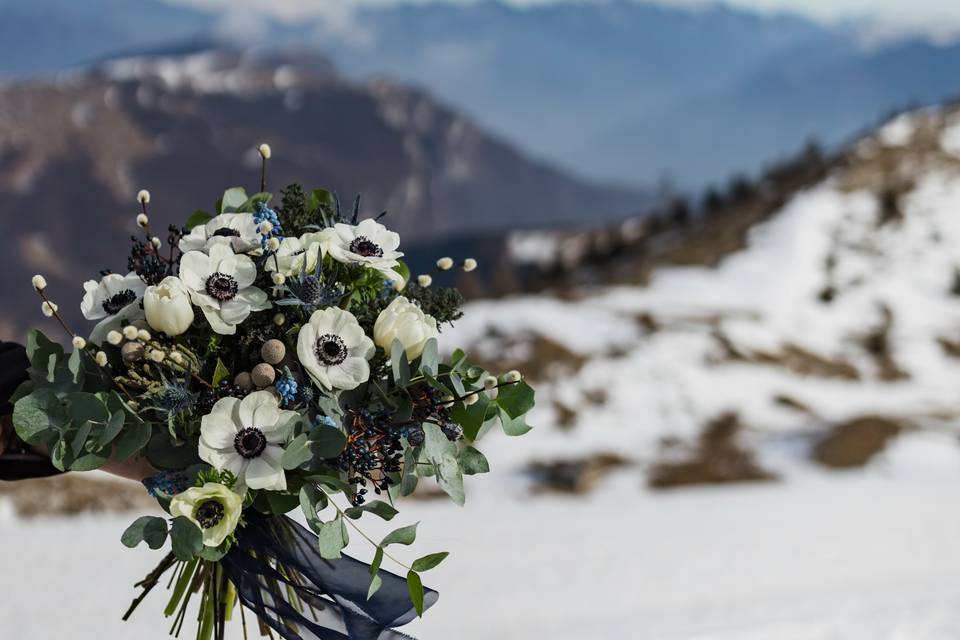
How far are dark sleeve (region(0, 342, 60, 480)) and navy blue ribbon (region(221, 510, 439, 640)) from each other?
0.70 metres

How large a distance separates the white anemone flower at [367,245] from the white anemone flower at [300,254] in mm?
26

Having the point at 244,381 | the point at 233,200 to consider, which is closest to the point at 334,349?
the point at 244,381

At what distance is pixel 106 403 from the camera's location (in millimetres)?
2072

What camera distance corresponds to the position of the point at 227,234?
237cm

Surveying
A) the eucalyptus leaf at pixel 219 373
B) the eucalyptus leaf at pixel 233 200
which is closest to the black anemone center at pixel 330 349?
the eucalyptus leaf at pixel 219 373

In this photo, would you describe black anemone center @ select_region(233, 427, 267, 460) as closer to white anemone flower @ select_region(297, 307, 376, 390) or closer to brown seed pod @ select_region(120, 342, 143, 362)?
white anemone flower @ select_region(297, 307, 376, 390)

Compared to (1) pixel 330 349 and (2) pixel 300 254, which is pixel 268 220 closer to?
(2) pixel 300 254

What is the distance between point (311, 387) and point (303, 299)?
223mm

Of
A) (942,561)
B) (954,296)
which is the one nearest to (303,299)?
(942,561)

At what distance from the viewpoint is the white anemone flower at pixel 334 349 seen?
2.12m

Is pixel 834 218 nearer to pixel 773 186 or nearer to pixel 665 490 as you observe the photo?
pixel 773 186

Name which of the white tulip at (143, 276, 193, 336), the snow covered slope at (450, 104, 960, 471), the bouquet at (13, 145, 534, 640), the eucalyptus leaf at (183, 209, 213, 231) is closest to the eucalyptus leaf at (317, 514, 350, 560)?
the bouquet at (13, 145, 534, 640)

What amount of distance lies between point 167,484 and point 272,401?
14.8 inches

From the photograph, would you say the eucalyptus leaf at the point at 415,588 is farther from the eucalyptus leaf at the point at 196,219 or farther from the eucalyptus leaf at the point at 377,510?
the eucalyptus leaf at the point at 196,219
